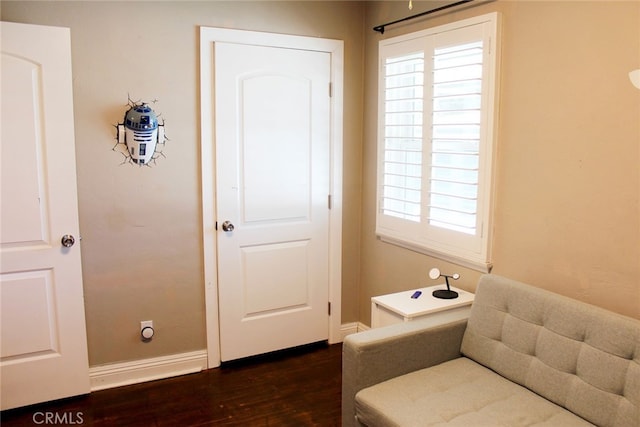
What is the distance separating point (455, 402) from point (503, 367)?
1.12ft

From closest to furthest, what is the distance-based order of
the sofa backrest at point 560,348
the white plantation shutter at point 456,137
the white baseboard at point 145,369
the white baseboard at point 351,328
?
the sofa backrest at point 560,348 < the white plantation shutter at point 456,137 < the white baseboard at point 145,369 < the white baseboard at point 351,328

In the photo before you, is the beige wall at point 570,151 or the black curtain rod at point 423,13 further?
the black curtain rod at point 423,13

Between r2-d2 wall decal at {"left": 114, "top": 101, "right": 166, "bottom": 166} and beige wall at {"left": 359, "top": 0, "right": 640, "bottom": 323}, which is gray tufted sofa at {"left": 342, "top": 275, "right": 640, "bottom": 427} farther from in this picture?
r2-d2 wall decal at {"left": 114, "top": 101, "right": 166, "bottom": 166}

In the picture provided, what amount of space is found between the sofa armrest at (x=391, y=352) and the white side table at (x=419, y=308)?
0.08 metres

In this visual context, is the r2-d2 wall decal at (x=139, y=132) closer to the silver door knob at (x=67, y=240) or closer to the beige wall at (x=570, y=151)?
the silver door knob at (x=67, y=240)

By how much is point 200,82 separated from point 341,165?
110 cm

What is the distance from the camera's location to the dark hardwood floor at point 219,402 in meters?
2.78

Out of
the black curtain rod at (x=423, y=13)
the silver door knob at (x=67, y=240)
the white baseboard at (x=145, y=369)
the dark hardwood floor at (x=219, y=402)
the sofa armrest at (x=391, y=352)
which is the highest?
the black curtain rod at (x=423, y=13)

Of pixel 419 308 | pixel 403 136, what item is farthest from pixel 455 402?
pixel 403 136

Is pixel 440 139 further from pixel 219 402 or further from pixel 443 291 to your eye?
pixel 219 402

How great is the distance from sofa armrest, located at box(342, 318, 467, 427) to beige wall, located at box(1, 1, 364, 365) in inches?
52.5

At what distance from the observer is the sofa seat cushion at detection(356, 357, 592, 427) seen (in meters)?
1.97

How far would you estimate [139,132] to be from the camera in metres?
2.95

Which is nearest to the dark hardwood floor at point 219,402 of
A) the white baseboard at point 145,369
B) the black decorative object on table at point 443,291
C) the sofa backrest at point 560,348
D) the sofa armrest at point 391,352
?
the white baseboard at point 145,369
